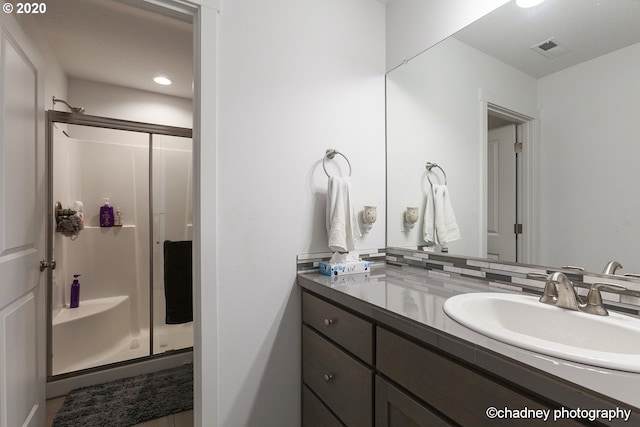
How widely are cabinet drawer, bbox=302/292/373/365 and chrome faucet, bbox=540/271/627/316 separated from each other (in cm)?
54

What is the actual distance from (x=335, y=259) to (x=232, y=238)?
1.56ft

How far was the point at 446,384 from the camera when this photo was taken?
2.31 ft

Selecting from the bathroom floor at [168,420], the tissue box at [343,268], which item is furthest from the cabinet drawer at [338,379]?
the bathroom floor at [168,420]

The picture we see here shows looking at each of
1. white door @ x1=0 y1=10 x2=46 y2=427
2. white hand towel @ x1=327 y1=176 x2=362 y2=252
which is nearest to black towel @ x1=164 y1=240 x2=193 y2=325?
white door @ x1=0 y1=10 x2=46 y2=427

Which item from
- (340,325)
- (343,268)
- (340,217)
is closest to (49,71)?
(340,217)

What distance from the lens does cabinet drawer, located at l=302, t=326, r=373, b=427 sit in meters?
0.96

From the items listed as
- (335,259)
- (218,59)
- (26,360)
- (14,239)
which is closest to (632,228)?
(335,259)

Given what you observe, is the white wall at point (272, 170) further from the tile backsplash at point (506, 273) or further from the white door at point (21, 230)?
the white door at point (21, 230)

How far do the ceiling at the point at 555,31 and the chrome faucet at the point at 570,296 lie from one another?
2.39ft

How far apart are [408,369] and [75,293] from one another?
270 cm

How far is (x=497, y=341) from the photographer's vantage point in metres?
0.65

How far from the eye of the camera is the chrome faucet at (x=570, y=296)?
81 cm

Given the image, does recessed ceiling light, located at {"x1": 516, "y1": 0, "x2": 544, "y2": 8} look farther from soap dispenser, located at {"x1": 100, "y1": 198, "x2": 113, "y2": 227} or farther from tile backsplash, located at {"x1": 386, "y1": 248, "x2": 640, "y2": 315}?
soap dispenser, located at {"x1": 100, "y1": 198, "x2": 113, "y2": 227}

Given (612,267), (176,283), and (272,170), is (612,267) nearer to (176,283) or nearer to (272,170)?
(272,170)
